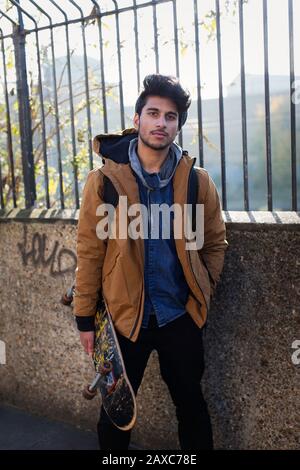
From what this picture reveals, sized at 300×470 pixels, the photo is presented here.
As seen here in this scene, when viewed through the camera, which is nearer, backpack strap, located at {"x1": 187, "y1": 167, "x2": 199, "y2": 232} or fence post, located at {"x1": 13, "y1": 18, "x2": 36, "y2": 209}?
backpack strap, located at {"x1": 187, "y1": 167, "x2": 199, "y2": 232}

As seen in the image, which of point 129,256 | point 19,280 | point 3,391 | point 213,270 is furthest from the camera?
point 3,391

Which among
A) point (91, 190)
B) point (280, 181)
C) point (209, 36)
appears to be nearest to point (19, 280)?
point (91, 190)

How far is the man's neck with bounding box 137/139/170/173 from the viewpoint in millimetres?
2764

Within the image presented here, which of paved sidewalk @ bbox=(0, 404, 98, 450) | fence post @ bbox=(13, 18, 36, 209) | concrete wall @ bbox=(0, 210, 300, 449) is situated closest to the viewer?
concrete wall @ bbox=(0, 210, 300, 449)

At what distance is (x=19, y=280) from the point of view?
4.12 meters

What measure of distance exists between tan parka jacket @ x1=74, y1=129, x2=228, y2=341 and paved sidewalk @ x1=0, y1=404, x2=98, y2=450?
4.40ft

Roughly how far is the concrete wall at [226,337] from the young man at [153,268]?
373mm

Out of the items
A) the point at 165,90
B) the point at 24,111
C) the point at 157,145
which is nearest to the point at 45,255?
the point at 24,111

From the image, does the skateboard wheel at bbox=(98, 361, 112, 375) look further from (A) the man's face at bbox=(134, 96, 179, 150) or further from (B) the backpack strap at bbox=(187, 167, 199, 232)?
(A) the man's face at bbox=(134, 96, 179, 150)

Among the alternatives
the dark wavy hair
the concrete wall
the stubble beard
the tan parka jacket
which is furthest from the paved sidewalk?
the dark wavy hair

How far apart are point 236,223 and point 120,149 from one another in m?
0.79

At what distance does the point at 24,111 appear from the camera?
4.25 metres

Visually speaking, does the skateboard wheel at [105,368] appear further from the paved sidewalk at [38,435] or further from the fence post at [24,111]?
the fence post at [24,111]

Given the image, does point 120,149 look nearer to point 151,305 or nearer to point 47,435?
point 151,305
